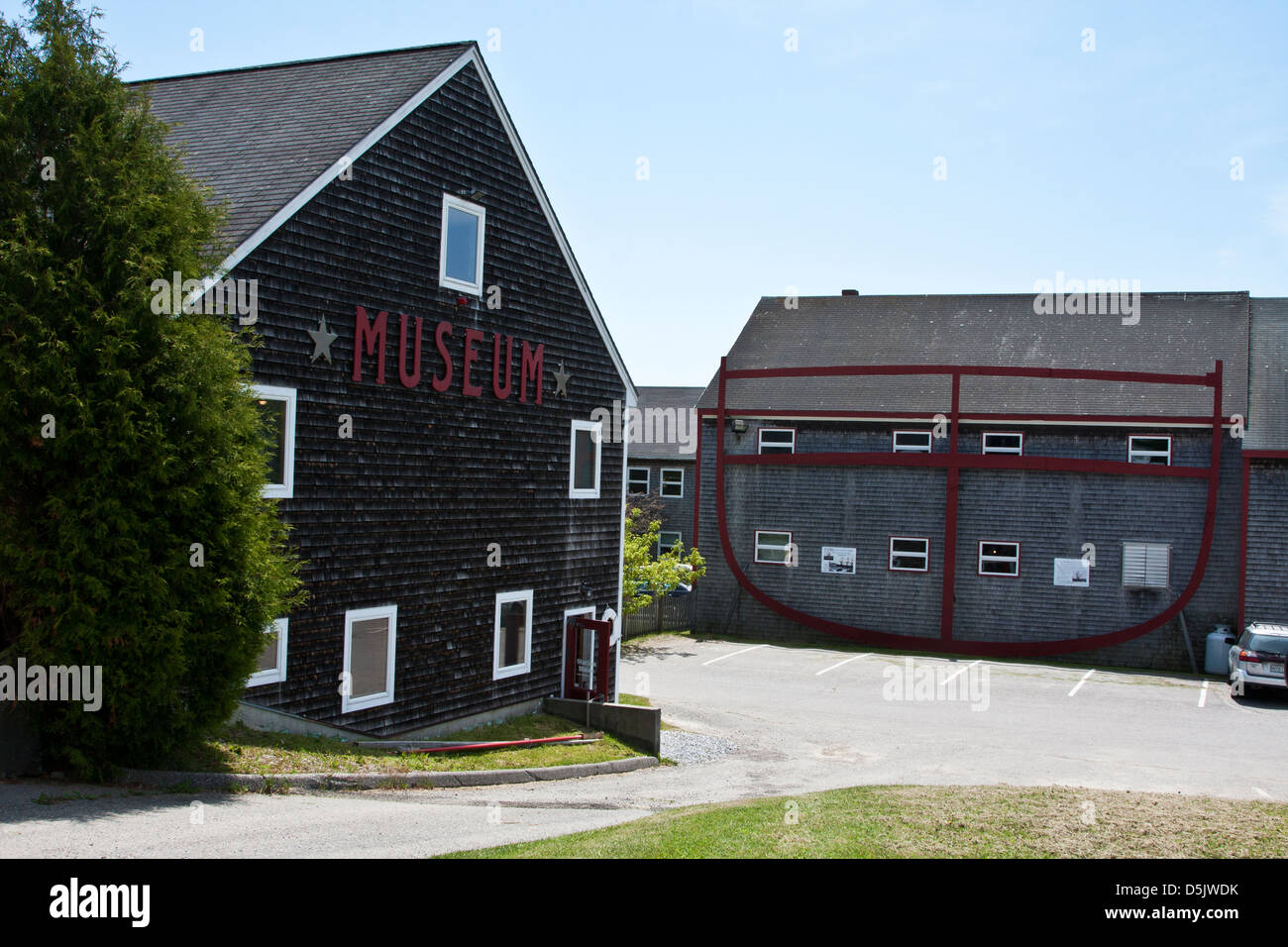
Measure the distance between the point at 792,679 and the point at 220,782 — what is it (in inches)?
700

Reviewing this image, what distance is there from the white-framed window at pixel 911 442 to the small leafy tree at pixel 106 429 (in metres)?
25.5

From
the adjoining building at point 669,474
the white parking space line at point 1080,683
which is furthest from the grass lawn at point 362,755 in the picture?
the adjoining building at point 669,474

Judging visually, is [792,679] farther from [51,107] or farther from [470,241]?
[51,107]

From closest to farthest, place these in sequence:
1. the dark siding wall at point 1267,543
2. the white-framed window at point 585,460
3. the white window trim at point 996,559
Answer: the white-framed window at point 585,460 < the dark siding wall at point 1267,543 < the white window trim at point 996,559

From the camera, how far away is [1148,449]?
3117cm

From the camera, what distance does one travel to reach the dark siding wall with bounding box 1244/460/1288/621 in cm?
2888

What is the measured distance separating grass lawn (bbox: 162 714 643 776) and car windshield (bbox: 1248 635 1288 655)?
15020 millimetres

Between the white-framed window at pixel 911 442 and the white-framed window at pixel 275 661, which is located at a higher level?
the white-framed window at pixel 911 442

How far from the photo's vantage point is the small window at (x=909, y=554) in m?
32.8

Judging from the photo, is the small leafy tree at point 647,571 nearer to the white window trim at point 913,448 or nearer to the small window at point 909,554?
the small window at point 909,554

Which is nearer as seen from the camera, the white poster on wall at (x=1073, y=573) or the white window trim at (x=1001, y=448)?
the white poster on wall at (x=1073, y=573)

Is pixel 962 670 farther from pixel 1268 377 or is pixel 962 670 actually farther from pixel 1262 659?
pixel 1268 377

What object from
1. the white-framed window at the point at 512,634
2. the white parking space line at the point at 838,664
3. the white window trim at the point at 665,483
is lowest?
the white parking space line at the point at 838,664
